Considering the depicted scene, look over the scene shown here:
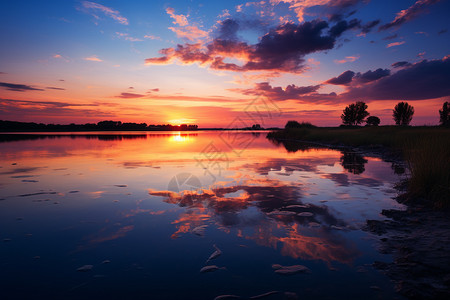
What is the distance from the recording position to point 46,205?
837 centimetres

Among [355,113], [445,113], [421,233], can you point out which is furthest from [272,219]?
[445,113]

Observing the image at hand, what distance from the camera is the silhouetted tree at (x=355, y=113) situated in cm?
9912

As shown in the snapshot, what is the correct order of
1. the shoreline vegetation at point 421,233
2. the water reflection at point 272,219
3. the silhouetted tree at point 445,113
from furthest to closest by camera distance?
the silhouetted tree at point 445,113
the water reflection at point 272,219
the shoreline vegetation at point 421,233

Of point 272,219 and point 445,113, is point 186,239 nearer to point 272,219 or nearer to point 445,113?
point 272,219

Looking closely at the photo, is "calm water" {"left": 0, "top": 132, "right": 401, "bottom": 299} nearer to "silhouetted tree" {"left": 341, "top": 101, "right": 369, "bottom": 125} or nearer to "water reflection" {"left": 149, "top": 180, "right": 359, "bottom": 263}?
"water reflection" {"left": 149, "top": 180, "right": 359, "bottom": 263}

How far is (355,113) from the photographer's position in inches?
3967

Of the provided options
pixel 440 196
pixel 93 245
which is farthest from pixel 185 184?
pixel 440 196

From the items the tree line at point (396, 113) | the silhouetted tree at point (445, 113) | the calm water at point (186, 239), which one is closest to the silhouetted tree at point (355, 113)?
the tree line at point (396, 113)

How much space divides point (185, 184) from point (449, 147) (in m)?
12.9

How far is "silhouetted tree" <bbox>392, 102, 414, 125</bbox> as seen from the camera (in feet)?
308

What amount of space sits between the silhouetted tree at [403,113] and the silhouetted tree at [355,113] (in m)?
10.8

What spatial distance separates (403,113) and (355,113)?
16.7m

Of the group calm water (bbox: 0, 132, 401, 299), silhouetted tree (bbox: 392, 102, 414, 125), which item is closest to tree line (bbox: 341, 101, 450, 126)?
silhouetted tree (bbox: 392, 102, 414, 125)

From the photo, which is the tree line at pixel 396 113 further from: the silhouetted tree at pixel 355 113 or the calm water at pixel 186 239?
the calm water at pixel 186 239
